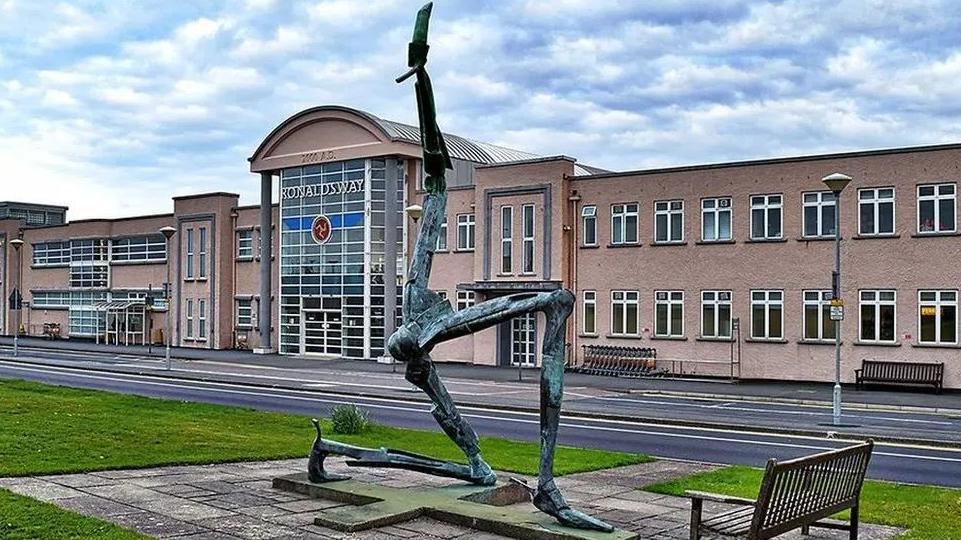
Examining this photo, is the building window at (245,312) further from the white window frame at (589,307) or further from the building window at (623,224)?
the building window at (623,224)

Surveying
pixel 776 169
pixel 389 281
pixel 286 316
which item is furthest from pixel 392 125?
pixel 776 169

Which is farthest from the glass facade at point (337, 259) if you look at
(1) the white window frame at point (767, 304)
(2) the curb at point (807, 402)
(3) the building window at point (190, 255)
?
(2) the curb at point (807, 402)

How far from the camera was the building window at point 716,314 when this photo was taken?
36656mm

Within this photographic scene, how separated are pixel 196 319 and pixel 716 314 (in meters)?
31.6

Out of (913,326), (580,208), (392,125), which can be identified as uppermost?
(392,125)

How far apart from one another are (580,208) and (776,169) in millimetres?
8175

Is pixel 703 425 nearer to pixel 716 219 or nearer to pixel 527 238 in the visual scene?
pixel 716 219

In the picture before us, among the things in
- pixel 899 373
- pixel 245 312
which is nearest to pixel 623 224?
pixel 899 373

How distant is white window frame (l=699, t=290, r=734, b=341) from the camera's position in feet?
120

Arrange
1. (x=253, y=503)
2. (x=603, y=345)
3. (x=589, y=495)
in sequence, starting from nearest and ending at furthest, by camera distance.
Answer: (x=253, y=503) → (x=589, y=495) → (x=603, y=345)

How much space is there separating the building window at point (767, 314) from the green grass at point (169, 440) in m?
19.4

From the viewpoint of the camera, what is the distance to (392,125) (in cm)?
4816

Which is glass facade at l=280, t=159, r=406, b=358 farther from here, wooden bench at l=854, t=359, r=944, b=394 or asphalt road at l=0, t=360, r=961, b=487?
wooden bench at l=854, t=359, r=944, b=394

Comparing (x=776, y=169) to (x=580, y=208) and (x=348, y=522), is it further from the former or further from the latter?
(x=348, y=522)
